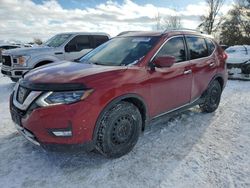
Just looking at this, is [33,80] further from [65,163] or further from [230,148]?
[230,148]

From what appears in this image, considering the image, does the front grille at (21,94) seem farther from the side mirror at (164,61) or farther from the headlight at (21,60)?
the headlight at (21,60)

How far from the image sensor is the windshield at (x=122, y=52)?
13.8ft

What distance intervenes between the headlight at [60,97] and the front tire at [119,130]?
0.42 m


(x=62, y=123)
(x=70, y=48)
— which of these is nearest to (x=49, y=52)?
(x=70, y=48)

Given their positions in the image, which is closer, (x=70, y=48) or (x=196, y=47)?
(x=196, y=47)

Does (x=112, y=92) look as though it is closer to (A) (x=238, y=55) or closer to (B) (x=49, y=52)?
(B) (x=49, y=52)

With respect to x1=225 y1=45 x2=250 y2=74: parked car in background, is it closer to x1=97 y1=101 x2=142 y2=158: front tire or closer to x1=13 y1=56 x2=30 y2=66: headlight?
x1=13 y1=56 x2=30 y2=66: headlight

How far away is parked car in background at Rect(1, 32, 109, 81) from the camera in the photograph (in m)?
8.66

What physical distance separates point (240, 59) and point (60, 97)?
407 inches

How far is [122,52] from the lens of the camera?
14.6 feet

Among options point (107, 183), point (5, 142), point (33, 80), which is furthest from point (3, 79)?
point (107, 183)

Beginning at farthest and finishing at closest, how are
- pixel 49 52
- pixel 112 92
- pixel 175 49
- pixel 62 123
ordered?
pixel 49 52, pixel 175 49, pixel 112 92, pixel 62 123

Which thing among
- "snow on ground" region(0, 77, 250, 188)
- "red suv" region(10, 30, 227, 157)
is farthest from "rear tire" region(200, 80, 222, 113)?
"snow on ground" region(0, 77, 250, 188)

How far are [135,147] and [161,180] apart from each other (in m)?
0.96
